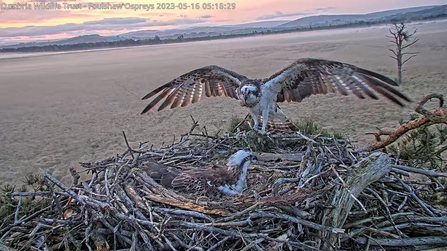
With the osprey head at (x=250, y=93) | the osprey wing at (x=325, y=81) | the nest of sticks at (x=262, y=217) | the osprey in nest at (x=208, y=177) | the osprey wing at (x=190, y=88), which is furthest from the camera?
the osprey wing at (x=190, y=88)

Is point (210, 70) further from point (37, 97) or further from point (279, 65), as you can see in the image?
point (279, 65)

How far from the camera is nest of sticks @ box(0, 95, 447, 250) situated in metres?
2.72

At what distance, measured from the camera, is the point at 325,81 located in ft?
16.1

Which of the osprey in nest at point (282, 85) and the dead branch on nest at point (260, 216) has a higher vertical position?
the osprey in nest at point (282, 85)

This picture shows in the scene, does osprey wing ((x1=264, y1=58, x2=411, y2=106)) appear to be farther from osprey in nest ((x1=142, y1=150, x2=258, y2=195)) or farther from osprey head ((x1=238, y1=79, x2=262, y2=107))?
osprey in nest ((x1=142, y1=150, x2=258, y2=195))

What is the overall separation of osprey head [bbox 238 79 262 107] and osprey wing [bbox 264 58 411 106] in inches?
7.3

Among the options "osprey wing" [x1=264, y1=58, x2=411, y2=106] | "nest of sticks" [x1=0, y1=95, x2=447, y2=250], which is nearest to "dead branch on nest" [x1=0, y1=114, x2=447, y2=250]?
"nest of sticks" [x1=0, y1=95, x2=447, y2=250]

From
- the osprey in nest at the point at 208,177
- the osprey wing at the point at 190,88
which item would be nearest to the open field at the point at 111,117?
the osprey wing at the point at 190,88

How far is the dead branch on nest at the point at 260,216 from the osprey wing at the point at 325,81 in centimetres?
124

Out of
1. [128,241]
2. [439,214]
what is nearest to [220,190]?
[128,241]

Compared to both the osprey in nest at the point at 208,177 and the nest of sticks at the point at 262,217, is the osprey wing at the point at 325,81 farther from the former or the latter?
the osprey in nest at the point at 208,177

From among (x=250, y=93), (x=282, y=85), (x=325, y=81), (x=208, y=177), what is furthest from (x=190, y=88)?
(x=208, y=177)

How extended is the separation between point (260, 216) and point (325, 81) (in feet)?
8.68

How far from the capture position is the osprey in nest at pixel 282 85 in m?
4.52
